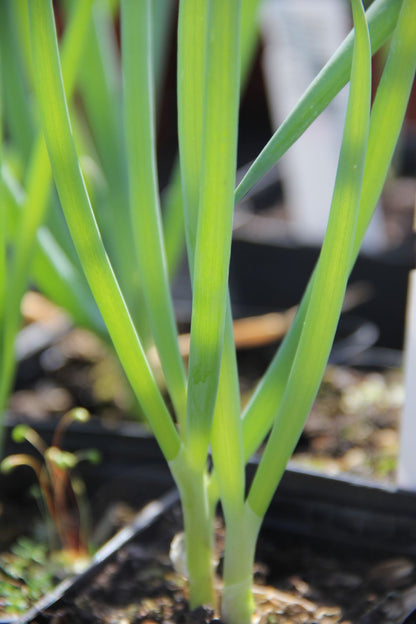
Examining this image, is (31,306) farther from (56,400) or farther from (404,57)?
(404,57)

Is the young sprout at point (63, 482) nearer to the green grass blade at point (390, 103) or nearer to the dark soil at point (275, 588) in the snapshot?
the dark soil at point (275, 588)

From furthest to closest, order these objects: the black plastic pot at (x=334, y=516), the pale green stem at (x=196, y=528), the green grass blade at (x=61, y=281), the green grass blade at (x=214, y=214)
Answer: the green grass blade at (x=61, y=281), the black plastic pot at (x=334, y=516), the pale green stem at (x=196, y=528), the green grass blade at (x=214, y=214)

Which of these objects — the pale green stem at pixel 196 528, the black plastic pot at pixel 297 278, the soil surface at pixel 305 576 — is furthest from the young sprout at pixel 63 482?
the black plastic pot at pixel 297 278

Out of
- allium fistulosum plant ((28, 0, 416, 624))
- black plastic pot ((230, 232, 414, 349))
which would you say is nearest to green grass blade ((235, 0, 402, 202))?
allium fistulosum plant ((28, 0, 416, 624))

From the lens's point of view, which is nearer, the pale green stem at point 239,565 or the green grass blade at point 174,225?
the pale green stem at point 239,565

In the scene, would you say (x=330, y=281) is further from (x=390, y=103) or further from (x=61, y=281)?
(x=61, y=281)

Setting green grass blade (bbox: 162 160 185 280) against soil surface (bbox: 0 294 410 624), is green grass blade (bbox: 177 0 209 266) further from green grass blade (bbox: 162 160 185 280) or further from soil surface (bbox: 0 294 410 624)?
green grass blade (bbox: 162 160 185 280)
